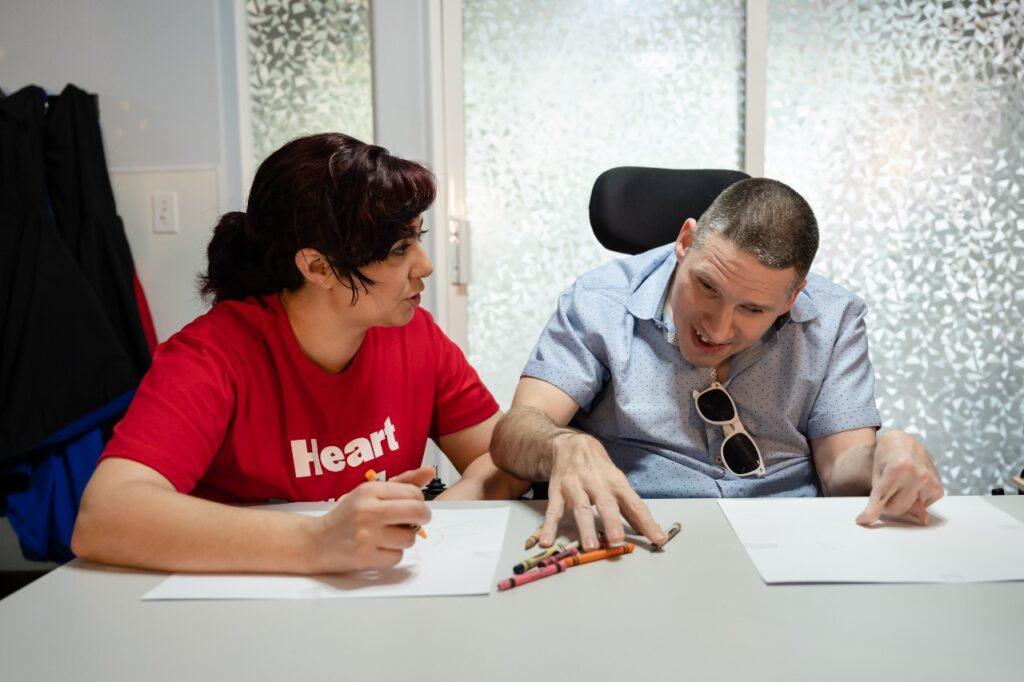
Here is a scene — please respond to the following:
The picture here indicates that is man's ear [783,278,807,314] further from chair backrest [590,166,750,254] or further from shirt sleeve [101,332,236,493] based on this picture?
shirt sleeve [101,332,236,493]

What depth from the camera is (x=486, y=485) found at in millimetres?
1358

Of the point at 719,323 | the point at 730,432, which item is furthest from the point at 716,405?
the point at 719,323

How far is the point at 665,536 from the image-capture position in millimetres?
957

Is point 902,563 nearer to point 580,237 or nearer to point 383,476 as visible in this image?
point 383,476

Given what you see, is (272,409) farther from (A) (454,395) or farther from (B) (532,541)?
(B) (532,541)

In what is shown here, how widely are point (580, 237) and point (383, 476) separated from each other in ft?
5.13

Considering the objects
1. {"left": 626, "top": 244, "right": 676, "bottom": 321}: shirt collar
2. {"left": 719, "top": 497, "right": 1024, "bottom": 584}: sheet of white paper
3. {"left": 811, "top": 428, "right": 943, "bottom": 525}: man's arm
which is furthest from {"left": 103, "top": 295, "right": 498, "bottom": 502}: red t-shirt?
{"left": 811, "top": 428, "right": 943, "bottom": 525}: man's arm

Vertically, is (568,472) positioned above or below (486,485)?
above

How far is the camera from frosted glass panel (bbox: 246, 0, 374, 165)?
2.64m

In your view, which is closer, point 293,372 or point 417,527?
point 417,527

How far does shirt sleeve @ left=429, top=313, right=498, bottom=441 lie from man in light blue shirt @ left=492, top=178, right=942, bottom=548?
0.29 ft

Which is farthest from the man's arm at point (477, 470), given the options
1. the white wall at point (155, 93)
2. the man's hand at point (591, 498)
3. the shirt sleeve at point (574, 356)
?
the white wall at point (155, 93)

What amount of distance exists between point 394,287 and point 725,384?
25.3 inches

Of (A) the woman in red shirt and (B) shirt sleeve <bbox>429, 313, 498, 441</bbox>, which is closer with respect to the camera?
(A) the woman in red shirt
